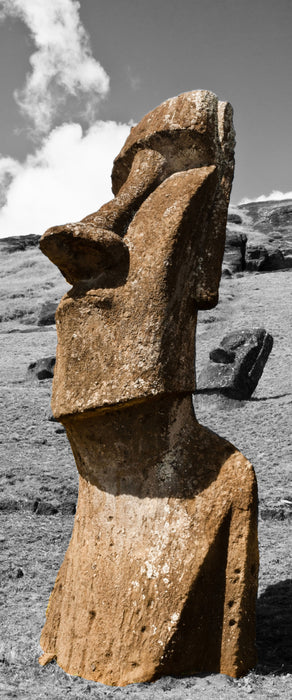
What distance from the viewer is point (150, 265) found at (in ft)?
11.6

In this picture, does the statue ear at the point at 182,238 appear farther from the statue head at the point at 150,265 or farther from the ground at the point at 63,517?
the ground at the point at 63,517

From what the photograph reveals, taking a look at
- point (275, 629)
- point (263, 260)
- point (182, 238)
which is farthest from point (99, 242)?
point (263, 260)

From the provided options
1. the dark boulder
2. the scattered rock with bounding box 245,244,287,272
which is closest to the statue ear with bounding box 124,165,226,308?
the dark boulder

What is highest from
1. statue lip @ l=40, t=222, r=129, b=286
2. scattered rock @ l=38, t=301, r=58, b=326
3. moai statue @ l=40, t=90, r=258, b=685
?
scattered rock @ l=38, t=301, r=58, b=326

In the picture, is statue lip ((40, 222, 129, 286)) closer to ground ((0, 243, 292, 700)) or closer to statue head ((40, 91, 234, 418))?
statue head ((40, 91, 234, 418))

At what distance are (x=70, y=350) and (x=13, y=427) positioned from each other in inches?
226

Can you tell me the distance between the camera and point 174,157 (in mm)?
4035

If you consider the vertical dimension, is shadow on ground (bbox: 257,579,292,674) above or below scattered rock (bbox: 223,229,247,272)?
below

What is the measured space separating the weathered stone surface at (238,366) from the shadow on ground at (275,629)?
247 inches

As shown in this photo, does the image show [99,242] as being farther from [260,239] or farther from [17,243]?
[17,243]

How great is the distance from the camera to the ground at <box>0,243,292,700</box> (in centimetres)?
329

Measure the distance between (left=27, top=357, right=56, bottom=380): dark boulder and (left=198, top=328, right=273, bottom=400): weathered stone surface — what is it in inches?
112

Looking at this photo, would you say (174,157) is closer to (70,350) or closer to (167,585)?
(70,350)

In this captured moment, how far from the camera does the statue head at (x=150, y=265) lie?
3.43 metres
